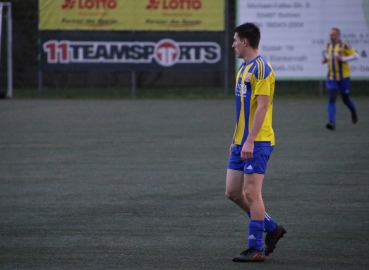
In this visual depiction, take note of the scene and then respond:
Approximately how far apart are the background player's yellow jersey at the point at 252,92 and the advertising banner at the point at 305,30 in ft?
66.2

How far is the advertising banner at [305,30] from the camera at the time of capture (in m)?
25.9

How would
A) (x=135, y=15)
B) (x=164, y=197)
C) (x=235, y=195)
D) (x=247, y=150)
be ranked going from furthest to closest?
(x=135, y=15) → (x=164, y=197) → (x=235, y=195) → (x=247, y=150)

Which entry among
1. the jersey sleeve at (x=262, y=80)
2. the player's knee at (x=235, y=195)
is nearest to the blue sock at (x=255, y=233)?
the player's knee at (x=235, y=195)

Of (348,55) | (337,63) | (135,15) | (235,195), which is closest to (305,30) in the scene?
(135,15)

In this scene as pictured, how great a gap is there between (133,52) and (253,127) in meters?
20.8

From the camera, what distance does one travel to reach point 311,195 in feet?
29.2

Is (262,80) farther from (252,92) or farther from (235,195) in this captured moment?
(235,195)

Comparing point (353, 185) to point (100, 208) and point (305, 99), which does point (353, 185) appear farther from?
point (305, 99)

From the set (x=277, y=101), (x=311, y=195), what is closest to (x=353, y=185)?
(x=311, y=195)

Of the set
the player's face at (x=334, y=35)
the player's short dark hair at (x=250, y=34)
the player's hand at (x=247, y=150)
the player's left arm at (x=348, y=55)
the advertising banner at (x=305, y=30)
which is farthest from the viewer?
the advertising banner at (x=305, y=30)

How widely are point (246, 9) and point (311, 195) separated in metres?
18.1

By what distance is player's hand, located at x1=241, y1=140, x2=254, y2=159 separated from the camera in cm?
577

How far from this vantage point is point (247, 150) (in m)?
5.77

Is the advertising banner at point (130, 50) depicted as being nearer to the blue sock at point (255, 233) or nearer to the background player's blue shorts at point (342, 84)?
the background player's blue shorts at point (342, 84)
